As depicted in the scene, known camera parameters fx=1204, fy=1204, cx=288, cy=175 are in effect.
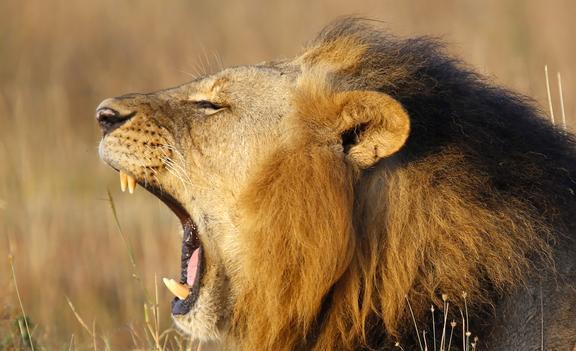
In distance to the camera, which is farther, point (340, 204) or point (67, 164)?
point (67, 164)

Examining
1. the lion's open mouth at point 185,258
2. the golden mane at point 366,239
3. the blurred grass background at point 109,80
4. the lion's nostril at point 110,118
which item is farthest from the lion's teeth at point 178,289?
the blurred grass background at point 109,80

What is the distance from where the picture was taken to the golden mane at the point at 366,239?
13.5 ft

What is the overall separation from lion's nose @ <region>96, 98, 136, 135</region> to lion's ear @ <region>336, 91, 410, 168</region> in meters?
0.85

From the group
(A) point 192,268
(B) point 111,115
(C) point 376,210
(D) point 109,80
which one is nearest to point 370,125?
(C) point 376,210

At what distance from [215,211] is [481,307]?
101 centimetres

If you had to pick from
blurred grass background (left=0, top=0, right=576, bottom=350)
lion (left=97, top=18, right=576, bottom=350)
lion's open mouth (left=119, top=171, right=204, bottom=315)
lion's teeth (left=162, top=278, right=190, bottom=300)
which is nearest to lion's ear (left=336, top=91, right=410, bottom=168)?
lion (left=97, top=18, right=576, bottom=350)

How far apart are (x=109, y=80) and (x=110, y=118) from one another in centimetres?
919

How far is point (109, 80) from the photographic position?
535 inches

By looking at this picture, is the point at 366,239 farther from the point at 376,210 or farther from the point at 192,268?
the point at 192,268

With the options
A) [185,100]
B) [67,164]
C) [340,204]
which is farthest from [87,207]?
[340,204]

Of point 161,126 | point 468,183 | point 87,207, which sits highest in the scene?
point 161,126

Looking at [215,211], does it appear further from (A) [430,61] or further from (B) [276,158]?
(A) [430,61]

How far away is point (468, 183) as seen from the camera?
4184 millimetres

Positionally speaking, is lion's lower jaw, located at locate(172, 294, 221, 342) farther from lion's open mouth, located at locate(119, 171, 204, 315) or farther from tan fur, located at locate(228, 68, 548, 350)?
tan fur, located at locate(228, 68, 548, 350)
